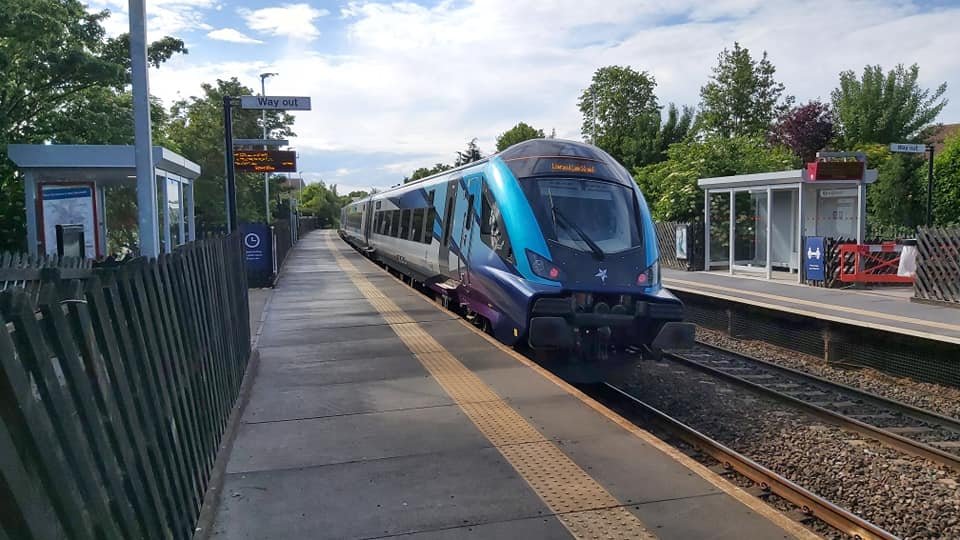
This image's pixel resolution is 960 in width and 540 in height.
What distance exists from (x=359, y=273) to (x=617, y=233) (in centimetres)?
1394

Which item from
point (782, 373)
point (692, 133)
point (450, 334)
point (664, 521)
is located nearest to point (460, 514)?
point (664, 521)

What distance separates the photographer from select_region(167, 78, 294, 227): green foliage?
98.4 ft

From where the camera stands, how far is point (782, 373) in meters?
10.3

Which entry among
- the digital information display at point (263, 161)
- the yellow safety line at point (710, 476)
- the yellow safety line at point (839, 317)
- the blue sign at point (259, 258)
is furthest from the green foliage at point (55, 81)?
the yellow safety line at point (839, 317)

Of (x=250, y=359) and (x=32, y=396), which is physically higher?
(x=32, y=396)

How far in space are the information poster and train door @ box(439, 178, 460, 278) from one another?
221 inches

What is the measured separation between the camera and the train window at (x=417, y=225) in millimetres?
14506

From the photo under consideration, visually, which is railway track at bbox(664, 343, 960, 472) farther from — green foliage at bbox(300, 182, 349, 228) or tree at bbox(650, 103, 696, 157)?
green foliage at bbox(300, 182, 349, 228)

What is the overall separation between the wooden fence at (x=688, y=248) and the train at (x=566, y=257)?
1285 cm

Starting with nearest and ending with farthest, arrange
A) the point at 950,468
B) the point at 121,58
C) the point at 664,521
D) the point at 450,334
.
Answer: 1. the point at 664,521
2. the point at 950,468
3. the point at 450,334
4. the point at 121,58

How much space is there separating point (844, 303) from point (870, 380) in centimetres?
332

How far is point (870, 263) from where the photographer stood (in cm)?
1549

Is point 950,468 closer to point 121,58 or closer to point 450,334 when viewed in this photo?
point 450,334

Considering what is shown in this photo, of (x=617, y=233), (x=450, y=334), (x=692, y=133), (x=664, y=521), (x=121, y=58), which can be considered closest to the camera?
(x=664, y=521)
